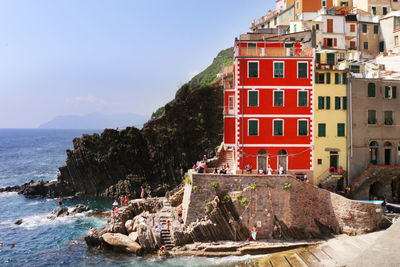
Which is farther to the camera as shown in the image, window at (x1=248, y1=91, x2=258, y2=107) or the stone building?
the stone building

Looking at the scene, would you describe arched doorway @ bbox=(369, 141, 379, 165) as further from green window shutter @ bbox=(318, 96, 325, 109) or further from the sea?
the sea

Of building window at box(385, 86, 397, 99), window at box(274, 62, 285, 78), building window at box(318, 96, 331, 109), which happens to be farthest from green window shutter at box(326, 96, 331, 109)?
building window at box(385, 86, 397, 99)

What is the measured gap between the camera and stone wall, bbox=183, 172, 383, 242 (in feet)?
94.5

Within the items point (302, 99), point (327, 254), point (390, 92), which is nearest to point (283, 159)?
point (302, 99)

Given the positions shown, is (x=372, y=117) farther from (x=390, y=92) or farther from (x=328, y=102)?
(x=328, y=102)

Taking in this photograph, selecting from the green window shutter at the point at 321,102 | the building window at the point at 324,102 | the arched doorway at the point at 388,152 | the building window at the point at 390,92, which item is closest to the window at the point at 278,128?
the green window shutter at the point at 321,102

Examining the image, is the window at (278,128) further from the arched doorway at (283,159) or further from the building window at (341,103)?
the building window at (341,103)

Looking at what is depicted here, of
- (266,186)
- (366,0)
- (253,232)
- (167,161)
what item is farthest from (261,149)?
(366,0)

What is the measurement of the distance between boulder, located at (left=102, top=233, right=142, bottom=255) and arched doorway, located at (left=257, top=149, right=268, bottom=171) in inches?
504

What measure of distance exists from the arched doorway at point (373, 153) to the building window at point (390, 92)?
462cm

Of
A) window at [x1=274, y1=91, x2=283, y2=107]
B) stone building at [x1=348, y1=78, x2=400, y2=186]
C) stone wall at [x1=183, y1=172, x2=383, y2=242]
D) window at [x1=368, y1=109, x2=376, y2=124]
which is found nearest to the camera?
stone wall at [x1=183, y1=172, x2=383, y2=242]

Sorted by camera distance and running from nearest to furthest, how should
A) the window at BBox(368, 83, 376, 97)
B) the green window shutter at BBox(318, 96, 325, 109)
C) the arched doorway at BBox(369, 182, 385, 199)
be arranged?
the green window shutter at BBox(318, 96, 325, 109)
the window at BBox(368, 83, 376, 97)
the arched doorway at BBox(369, 182, 385, 199)

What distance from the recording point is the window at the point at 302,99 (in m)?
32.2

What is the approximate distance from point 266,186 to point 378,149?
12.8 metres
